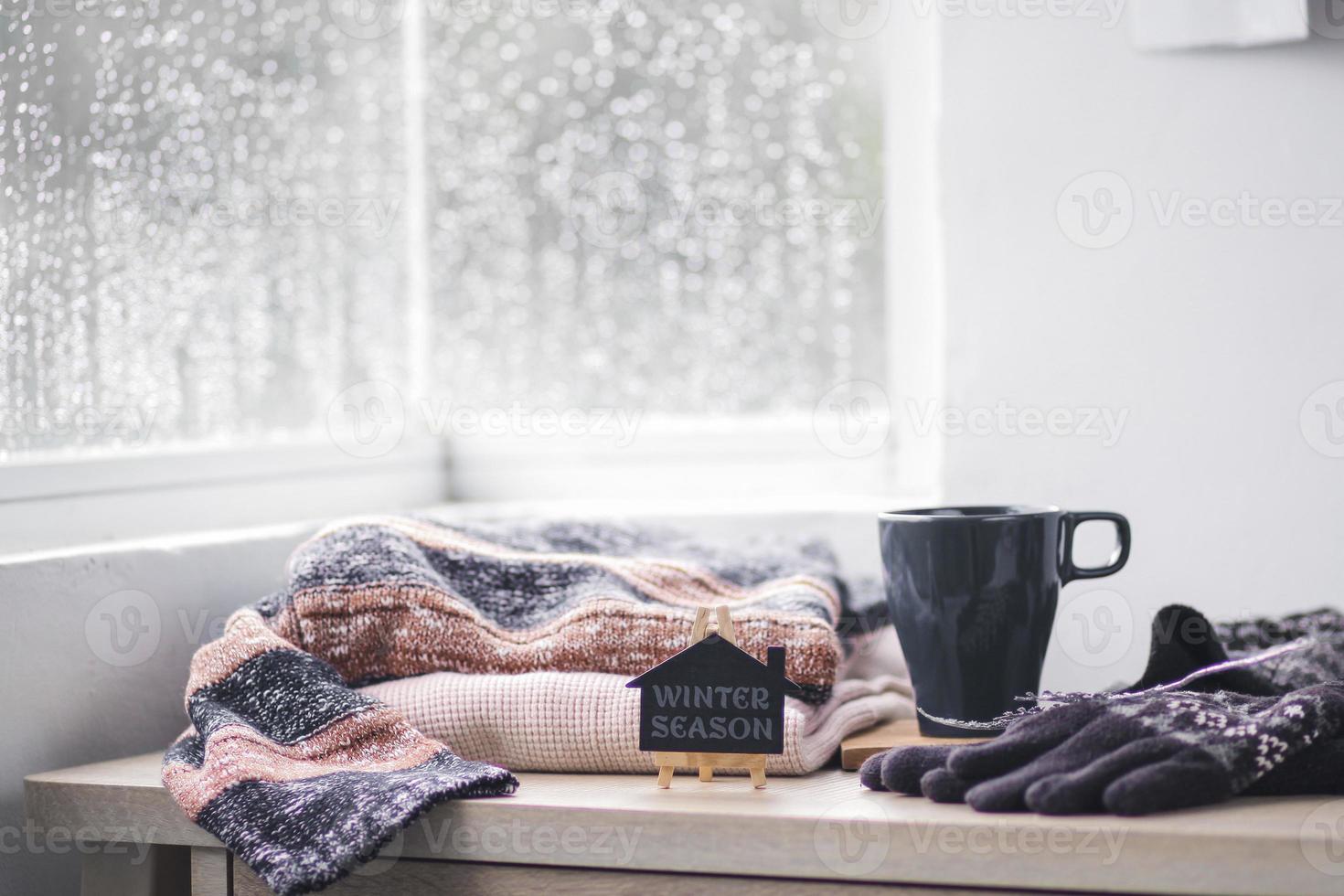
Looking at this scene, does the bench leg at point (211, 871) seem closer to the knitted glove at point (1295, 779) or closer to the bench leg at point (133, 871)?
the bench leg at point (133, 871)

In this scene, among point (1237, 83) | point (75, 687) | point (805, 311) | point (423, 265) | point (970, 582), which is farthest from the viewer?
point (423, 265)

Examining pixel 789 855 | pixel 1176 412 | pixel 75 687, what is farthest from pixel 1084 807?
pixel 75 687

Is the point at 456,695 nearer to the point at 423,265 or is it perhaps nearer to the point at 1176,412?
the point at 1176,412

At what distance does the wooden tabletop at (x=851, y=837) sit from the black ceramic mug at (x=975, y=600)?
0.30 feet

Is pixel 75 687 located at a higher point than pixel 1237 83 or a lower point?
lower

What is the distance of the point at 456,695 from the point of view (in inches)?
28.6

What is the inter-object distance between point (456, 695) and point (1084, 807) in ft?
1.17

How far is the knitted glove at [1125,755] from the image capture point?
572 mm

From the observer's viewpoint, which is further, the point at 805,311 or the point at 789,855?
the point at 805,311

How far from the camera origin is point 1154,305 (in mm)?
992

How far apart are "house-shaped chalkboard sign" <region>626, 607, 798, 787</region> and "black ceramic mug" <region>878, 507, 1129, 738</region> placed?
0.12m

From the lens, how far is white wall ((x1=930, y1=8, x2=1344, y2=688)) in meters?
0.96

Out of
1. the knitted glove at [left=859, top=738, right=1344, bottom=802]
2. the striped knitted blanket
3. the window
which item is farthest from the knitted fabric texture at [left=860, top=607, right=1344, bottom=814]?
the window

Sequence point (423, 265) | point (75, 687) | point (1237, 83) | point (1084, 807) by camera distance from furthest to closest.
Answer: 1. point (423, 265)
2. point (1237, 83)
3. point (75, 687)
4. point (1084, 807)
